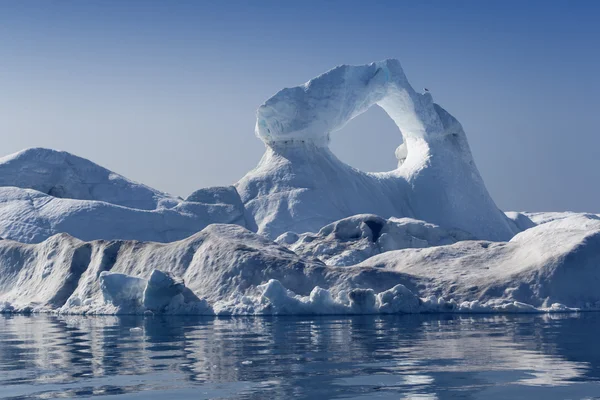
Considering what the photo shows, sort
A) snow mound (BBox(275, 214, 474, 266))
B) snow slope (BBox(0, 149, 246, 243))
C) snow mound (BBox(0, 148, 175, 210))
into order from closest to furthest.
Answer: snow mound (BBox(275, 214, 474, 266)) < snow slope (BBox(0, 149, 246, 243)) < snow mound (BBox(0, 148, 175, 210))

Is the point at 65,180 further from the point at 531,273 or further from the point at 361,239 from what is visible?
the point at 531,273

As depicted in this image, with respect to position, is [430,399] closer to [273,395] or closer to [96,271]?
Result: [273,395]

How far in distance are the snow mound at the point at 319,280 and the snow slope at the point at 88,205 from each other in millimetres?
9787

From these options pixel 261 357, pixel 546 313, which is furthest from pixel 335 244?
pixel 261 357

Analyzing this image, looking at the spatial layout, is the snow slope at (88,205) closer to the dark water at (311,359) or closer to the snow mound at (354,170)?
the snow mound at (354,170)

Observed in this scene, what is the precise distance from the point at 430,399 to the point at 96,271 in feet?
52.1

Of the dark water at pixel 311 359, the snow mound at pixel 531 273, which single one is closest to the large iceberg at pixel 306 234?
the snow mound at pixel 531 273

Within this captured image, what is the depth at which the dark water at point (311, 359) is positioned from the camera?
10031 millimetres

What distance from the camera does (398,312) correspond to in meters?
20.5

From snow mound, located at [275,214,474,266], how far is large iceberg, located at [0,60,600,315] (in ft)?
0.24

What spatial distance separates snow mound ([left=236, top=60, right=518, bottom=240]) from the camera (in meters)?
43.7

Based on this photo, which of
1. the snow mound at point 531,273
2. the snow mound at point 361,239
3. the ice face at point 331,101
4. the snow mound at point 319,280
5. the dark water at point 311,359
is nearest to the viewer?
the dark water at point 311,359

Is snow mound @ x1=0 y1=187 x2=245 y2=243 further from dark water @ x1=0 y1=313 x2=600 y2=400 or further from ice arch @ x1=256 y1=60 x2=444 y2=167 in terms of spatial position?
dark water @ x1=0 y1=313 x2=600 y2=400

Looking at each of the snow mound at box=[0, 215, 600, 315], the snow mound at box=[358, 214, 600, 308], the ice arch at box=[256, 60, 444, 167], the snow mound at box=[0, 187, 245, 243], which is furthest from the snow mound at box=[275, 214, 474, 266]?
the ice arch at box=[256, 60, 444, 167]
